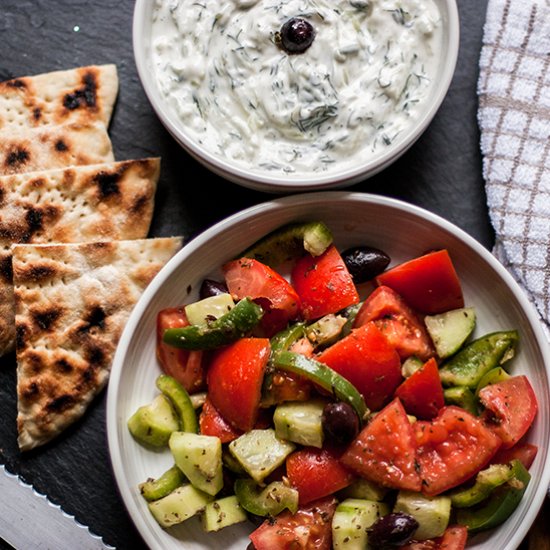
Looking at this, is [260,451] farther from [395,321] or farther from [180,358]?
[395,321]

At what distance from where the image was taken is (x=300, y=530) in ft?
8.00

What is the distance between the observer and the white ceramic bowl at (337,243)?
2.51m

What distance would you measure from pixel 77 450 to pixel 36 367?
0.33 meters

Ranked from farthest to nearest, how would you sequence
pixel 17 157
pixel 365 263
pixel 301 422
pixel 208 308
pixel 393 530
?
1. pixel 17 157
2. pixel 365 263
3. pixel 208 308
4. pixel 301 422
5. pixel 393 530

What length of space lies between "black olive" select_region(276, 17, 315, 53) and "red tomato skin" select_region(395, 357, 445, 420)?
1036 mm

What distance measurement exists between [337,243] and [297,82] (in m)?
0.56

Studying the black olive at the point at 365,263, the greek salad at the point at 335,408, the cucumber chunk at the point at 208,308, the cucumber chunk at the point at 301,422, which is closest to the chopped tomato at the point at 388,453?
the greek salad at the point at 335,408

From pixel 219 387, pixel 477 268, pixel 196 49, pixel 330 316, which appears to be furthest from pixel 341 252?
pixel 196 49

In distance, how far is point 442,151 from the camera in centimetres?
291

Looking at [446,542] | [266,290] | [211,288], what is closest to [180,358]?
[211,288]

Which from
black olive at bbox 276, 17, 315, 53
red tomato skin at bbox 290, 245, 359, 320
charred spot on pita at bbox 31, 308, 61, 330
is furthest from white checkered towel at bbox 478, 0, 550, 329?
charred spot on pita at bbox 31, 308, 61, 330

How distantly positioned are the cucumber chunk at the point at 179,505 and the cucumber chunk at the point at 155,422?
0.18 metres

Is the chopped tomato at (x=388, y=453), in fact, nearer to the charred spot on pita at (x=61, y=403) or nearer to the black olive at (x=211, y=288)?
the black olive at (x=211, y=288)

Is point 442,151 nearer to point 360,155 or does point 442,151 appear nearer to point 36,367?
point 360,155
